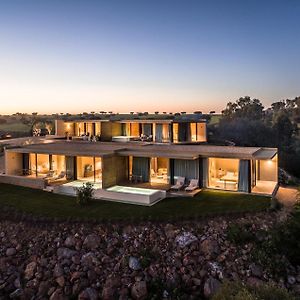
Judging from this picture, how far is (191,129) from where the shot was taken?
31.3 m

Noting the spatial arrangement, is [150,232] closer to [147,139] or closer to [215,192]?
[215,192]

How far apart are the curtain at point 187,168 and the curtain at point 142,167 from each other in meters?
2.10

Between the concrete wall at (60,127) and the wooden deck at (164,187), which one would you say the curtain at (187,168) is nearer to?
the wooden deck at (164,187)

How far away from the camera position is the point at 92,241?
44.6ft

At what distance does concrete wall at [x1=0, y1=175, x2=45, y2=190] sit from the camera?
21.0 metres

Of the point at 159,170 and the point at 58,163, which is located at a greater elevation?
the point at 58,163

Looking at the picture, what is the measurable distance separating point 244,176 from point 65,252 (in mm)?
11207

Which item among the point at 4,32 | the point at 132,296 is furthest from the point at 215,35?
the point at 132,296

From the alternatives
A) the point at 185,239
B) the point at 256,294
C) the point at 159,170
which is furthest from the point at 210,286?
the point at 159,170

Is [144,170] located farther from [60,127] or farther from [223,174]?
[60,127]

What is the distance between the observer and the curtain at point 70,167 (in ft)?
71.3

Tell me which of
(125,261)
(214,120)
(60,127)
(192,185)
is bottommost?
(125,261)

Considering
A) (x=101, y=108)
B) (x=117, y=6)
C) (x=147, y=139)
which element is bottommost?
(x=147, y=139)

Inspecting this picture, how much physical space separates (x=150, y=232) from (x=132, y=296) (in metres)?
3.33
